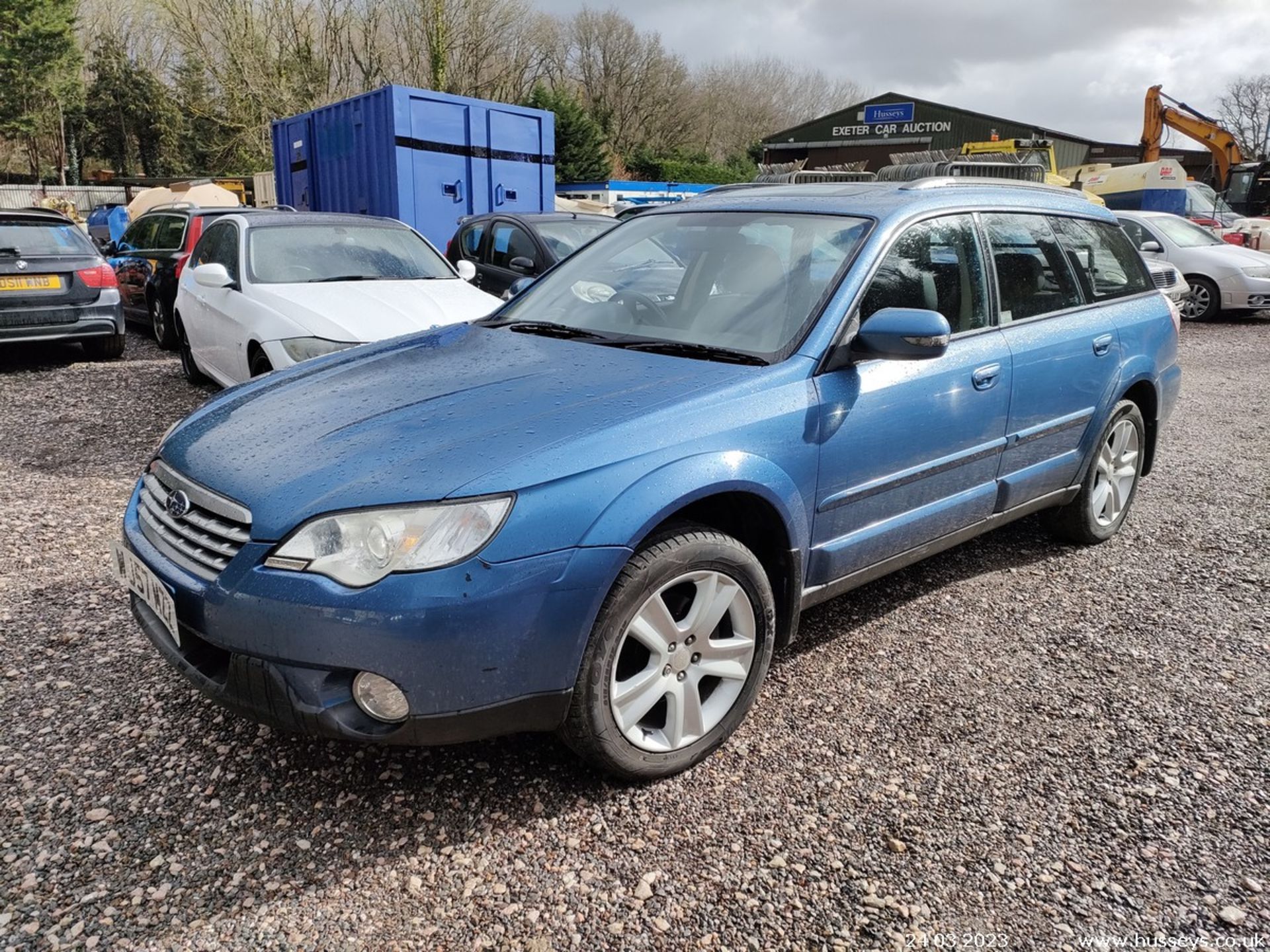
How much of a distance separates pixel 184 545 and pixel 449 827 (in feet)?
3.38

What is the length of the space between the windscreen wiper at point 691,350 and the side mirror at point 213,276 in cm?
427

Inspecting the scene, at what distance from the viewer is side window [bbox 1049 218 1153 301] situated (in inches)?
159

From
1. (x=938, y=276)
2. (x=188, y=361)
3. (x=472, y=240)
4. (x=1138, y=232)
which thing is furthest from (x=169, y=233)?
(x=1138, y=232)

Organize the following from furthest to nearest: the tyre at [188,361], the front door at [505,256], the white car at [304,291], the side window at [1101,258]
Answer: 1. the front door at [505,256]
2. the tyre at [188,361]
3. the white car at [304,291]
4. the side window at [1101,258]

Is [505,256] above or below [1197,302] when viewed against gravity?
above

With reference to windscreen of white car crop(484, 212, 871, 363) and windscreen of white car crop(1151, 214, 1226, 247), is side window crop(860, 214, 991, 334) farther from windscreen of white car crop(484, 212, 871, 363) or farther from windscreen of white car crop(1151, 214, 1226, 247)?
windscreen of white car crop(1151, 214, 1226, 247)

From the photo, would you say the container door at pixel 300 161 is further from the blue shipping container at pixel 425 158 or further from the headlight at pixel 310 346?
the headlight at pixel 310 346

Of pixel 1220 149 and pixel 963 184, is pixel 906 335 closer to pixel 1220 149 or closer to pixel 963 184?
pixel 963 184

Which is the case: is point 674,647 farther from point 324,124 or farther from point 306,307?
point 324,124

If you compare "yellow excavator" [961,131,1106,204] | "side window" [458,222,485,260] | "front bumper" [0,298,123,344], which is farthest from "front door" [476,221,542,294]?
"yellow excavator" [961,131,1106,204]

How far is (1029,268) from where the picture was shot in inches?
147

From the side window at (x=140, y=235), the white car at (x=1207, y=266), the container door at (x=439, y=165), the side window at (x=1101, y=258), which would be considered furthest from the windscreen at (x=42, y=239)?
the white car at (x=1207, y=266)

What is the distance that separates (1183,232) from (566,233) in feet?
34.8

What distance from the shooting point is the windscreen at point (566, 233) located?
8.62 metres
